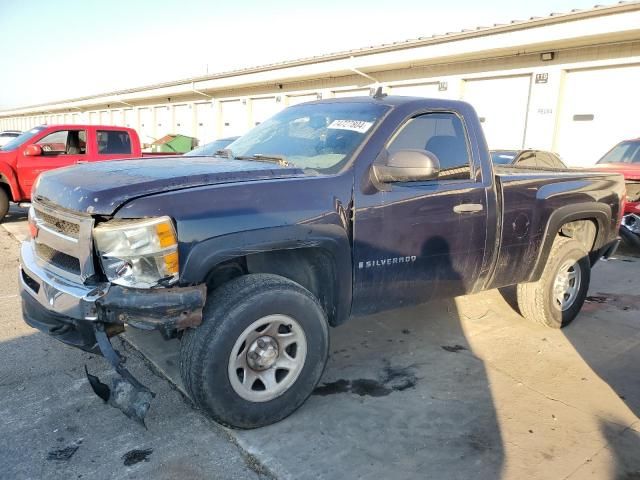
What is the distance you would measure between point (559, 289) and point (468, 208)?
5.83 ft

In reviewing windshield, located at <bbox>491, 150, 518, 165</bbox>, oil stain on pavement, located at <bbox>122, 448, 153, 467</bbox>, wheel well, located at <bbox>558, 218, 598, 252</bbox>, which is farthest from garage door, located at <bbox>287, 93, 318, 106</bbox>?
oil stain on pavement, located at <bbox>122, 448, 153, 467</bbox>

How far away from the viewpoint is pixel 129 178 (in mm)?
2781

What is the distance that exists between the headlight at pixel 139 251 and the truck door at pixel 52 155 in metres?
8.11

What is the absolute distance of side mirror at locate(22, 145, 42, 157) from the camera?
9.37m

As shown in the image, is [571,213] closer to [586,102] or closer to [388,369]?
[388,369]

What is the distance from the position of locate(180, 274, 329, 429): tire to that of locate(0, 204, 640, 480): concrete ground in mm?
178

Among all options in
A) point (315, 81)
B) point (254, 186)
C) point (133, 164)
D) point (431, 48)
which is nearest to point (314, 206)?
point (254, 186)

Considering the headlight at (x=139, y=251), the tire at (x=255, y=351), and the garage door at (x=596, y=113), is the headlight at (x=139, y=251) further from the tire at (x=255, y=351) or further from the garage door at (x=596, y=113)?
the garage door at (x=596, y=113)

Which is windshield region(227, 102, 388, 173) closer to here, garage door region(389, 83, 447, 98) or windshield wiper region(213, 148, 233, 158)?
windshield wiper region(213, 148, 233, 158)

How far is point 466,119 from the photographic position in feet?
12.8

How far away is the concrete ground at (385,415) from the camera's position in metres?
2.64

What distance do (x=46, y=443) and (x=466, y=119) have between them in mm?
3513

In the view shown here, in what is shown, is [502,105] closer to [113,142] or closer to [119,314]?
[113,142]

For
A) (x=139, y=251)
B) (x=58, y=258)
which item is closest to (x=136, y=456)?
(x=139, y=251)
